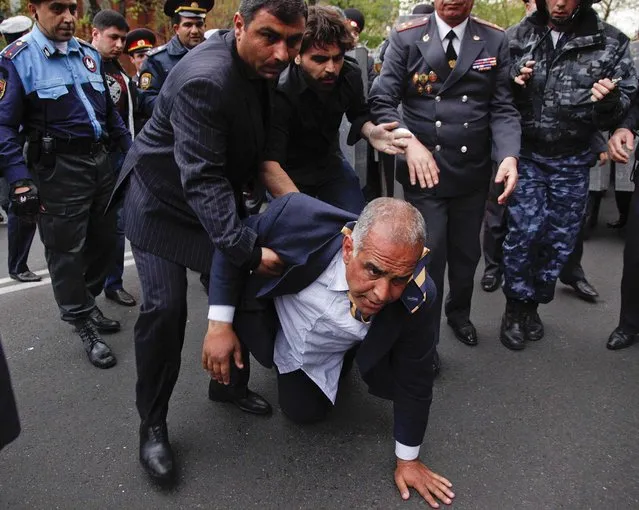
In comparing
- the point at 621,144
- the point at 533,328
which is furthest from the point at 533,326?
the point at 621,144

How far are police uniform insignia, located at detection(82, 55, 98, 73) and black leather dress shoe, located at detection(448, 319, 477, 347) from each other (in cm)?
247

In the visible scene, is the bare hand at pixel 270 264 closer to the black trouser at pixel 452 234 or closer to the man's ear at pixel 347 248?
the man's ear at pixel 347 248

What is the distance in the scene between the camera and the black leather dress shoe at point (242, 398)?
2.56 m

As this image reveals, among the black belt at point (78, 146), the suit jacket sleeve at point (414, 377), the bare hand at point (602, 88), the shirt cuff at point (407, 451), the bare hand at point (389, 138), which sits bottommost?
the shirt cuff at point (407, 451)

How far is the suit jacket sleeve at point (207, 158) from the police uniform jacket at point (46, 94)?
1.29 m

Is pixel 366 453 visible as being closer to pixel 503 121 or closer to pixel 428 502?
pixel 428 502

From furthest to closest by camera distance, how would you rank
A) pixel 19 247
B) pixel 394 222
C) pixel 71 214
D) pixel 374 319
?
pixel 19 247 < pixel 71 214 < pixel 374 319 < pixel 394 222

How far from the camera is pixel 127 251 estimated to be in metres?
5.41

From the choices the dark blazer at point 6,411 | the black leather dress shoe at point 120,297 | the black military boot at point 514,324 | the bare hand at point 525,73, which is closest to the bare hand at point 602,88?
the bare hand at point 525,73

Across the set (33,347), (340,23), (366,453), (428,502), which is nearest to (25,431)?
(33,347)

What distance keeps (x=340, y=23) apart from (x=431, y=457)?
186 cm

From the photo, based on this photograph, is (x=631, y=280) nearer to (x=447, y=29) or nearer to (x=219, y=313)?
(x=447, y=29)

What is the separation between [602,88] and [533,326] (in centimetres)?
136

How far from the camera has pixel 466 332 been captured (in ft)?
10.5
